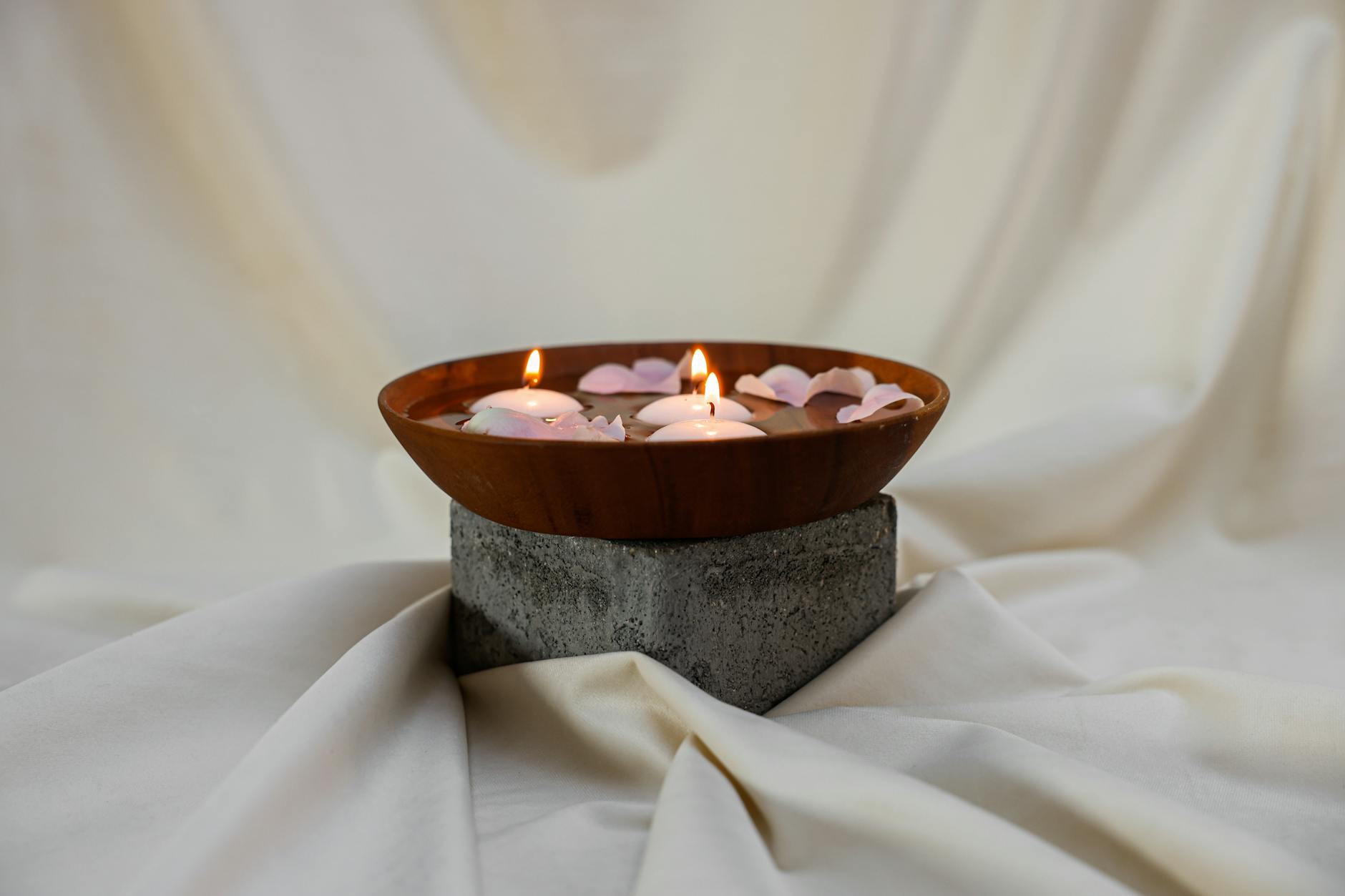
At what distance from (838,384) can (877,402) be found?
12 centimetres

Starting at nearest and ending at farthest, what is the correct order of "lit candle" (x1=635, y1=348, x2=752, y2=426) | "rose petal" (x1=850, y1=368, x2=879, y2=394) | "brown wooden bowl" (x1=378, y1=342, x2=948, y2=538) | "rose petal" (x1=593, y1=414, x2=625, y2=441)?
"brown wooden bowl" (x1=378, y1=342, x2=948, y2=538) < "rose petal" (x1=593, y1=414, x2=625, y2=441) < "lit candle" (x1=635, y1=348, x2=752, y2=426) < "rose petal" (x1=850, y1=368, x2=879, y2=394)

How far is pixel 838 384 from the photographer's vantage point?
118 cm

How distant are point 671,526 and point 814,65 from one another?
40.4 inches

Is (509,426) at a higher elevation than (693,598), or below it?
higher

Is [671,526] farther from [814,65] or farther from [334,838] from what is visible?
[814,65]

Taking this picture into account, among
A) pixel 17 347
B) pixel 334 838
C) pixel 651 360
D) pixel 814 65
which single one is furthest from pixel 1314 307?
pixel 17 347

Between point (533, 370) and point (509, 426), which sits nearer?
point (509, 426)

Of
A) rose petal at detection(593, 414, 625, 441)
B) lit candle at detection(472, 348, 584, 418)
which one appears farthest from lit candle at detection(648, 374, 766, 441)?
lit candle at detection(472, 348, 584, 418)

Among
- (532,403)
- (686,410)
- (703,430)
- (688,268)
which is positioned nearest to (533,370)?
(532,403)

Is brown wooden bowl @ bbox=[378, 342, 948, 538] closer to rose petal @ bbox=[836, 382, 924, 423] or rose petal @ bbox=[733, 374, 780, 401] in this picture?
rose petal @ bbox=[836, 382, 924, 423]

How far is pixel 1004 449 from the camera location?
1.54 m

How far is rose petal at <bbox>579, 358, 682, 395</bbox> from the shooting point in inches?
49.1

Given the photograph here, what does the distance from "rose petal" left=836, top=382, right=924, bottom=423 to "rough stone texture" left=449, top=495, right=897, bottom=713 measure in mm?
84

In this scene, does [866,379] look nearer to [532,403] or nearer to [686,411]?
[686,411]
